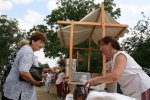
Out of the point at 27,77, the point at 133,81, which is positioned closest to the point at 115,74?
→ the point at 133,81

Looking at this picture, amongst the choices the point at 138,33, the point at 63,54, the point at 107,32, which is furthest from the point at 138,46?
the point at 63,54

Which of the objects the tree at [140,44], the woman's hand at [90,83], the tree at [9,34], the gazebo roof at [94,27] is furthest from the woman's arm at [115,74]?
the tree at [9,34]

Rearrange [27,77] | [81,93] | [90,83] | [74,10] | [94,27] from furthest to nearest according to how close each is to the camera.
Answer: [74,10]
[94,27]
[27,77]
[81,93]
[90,83]

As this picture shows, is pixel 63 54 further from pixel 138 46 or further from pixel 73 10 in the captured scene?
pixel 138 46

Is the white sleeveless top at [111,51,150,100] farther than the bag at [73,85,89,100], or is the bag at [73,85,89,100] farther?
the white sleeveless top at [111,51,150,100]

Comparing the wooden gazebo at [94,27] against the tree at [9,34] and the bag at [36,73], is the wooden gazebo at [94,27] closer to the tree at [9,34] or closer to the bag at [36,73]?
the bag at [36,73]

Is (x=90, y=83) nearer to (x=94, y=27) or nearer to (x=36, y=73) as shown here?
(x=36, y=73)

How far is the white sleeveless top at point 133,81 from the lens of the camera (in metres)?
5.05

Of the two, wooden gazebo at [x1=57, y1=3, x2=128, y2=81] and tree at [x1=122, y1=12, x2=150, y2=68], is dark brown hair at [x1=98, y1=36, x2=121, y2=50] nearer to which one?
wooden gazebo at [x1=57, y1=3, x2=128, y2=81]

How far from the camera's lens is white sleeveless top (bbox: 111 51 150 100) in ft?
16.6

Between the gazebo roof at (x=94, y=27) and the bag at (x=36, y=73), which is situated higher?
the gazebo roof at (x=94, y=27)

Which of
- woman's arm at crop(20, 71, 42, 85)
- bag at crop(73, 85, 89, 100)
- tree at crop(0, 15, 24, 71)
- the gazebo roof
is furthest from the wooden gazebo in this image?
tree at crop(0, 15, 24, 71)

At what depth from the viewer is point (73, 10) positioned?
50.2 meters

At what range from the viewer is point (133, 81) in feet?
16.7
